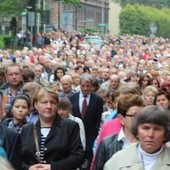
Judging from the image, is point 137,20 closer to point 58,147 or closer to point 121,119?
point 58,147

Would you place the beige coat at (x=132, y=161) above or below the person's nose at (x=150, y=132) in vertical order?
below

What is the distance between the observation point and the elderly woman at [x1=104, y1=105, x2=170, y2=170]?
5.21 m

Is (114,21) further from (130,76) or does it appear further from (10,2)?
(130,76)

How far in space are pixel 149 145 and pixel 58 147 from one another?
174 cm

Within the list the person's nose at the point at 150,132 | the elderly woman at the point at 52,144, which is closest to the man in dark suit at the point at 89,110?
the elderly woman at the point at 52,144

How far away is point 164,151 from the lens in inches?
207

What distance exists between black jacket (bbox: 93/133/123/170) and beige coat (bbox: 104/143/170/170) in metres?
0.93

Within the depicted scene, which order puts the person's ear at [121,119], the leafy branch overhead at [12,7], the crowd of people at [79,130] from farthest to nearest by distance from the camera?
the leafy branch overhead at [12,7] < the person's ear at [121,119] < the crowd of people at [79,130]

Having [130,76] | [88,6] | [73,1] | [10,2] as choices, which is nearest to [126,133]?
[130,76]

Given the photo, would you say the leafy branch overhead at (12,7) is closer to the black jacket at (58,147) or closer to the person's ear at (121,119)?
the black jacket at (58,147)

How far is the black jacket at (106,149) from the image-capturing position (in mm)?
6359

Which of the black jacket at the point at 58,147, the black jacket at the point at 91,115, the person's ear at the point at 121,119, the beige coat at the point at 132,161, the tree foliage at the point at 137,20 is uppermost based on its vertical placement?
the person's ear at the point at 121,119

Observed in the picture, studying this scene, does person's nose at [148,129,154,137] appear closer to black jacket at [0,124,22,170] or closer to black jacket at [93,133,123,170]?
black jacket at [93,133,123,170]

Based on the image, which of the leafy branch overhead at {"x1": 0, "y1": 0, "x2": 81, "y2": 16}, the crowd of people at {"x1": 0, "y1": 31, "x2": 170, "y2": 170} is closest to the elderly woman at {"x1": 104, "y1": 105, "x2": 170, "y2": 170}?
the crowd of people at {"x1": 0, "y1": 31, "x2": 170, "y2": 170}
